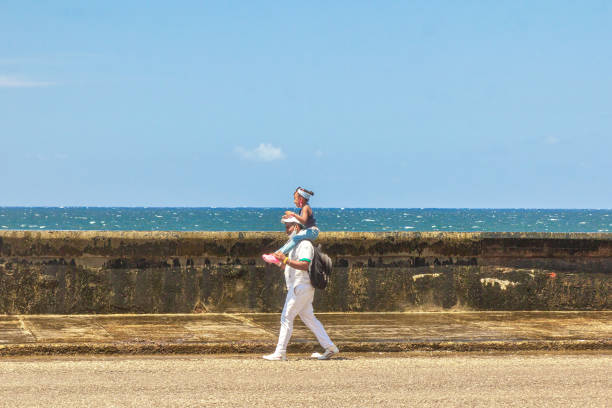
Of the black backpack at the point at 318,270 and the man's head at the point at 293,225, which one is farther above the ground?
the man's head at the point at 293,225

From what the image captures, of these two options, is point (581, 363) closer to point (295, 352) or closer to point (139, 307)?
point (295, 352)

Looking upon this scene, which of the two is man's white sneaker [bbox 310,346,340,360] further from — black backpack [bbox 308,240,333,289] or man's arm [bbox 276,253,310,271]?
man's arm [bbox 276,253,310,271]

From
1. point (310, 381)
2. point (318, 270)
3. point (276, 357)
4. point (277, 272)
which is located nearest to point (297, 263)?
point (318, 270)

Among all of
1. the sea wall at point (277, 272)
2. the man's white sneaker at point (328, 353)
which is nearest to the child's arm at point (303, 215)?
the man's white sneaker at point (328, 353)

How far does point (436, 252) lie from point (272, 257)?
3.92m

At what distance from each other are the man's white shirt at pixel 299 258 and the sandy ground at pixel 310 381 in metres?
0.71

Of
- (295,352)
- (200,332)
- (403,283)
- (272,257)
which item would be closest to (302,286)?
(272,257)

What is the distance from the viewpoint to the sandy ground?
22.4 ft

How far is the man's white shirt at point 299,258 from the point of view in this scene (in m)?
8.51

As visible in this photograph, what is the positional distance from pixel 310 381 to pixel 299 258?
1.30 metres

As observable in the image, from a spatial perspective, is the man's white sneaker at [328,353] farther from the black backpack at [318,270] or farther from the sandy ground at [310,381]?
the black backpack at [318,270]

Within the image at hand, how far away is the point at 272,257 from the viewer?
8461 mm

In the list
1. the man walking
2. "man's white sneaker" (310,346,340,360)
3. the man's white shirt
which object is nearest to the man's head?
the man walking

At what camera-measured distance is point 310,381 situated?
299 inches
